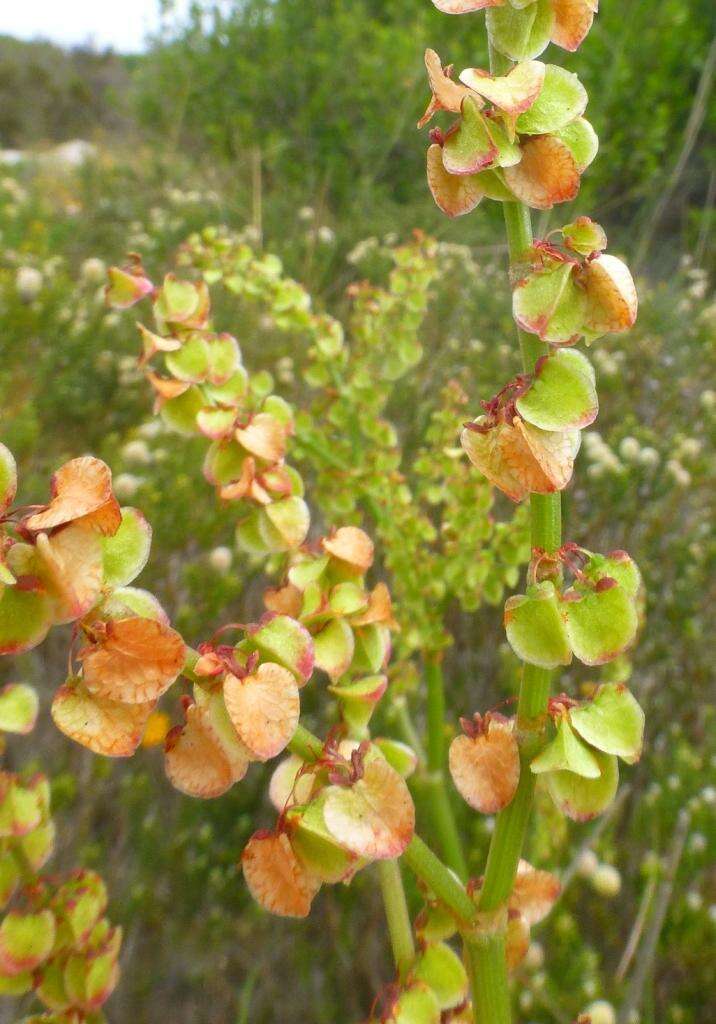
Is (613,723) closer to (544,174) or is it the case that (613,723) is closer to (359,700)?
(359,700)

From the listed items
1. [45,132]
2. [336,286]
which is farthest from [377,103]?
[45,132]

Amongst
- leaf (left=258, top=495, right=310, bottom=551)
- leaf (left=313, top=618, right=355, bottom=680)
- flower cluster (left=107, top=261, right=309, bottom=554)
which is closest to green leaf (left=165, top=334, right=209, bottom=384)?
flower cluster (left=107, top=261, right=309, bottom=554)

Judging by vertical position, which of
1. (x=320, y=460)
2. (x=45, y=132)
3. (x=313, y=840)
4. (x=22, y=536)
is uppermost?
(x=22, y=536)

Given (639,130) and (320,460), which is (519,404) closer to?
(320,460)

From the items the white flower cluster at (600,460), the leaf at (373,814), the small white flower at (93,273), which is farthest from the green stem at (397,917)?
the small white flower at (93,273)

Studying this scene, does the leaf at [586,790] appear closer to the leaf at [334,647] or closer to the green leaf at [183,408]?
the leaf at [334,647]
